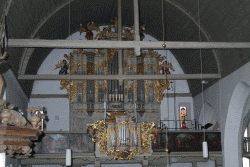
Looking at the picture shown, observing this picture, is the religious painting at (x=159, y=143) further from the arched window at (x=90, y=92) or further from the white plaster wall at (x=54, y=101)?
the arched window at (x=90, y=92)

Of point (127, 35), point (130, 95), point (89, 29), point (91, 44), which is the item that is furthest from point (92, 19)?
point (91, 44)

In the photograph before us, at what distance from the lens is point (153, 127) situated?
739 inches

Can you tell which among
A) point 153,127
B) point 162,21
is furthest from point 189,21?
point 153,127

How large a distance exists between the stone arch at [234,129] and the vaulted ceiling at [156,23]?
150 centimetres

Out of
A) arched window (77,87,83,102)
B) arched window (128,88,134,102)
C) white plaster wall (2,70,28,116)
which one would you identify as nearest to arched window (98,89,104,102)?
arched window (77,87,83,102)

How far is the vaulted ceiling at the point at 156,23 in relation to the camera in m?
15.7

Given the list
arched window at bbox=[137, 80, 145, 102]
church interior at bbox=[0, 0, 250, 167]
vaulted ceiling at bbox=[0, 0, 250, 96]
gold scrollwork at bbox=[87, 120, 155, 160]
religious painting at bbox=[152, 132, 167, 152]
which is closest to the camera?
church interior at bbox=[0, 0, 250, 167]

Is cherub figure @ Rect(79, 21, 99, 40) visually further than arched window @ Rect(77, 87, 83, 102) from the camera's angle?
Yes

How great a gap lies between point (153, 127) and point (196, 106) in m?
6.38

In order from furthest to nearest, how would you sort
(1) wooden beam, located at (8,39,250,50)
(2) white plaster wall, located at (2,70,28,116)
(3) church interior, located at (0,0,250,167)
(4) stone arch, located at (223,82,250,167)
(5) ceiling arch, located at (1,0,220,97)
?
(4) stone arch, located at (223,82,250,167) → (5) ceiling arch, located at (1,0,220,97) → (2) white plaster wall, located at (2,70,28,116) → (3) church interior, located at (0,0,250,167) → (1) wooden beam, located at (8,39,250,50)

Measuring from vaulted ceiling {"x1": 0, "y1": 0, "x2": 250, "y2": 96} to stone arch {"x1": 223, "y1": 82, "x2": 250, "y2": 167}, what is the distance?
150 centimetres

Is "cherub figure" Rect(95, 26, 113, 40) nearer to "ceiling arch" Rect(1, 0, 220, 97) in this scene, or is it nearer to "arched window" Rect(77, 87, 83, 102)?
"ceiling arch" Rect(1, 0, 220, 97)

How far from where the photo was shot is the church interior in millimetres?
14141

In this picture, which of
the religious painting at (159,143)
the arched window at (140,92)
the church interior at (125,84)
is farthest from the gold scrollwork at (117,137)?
the arched window at (140,92)
